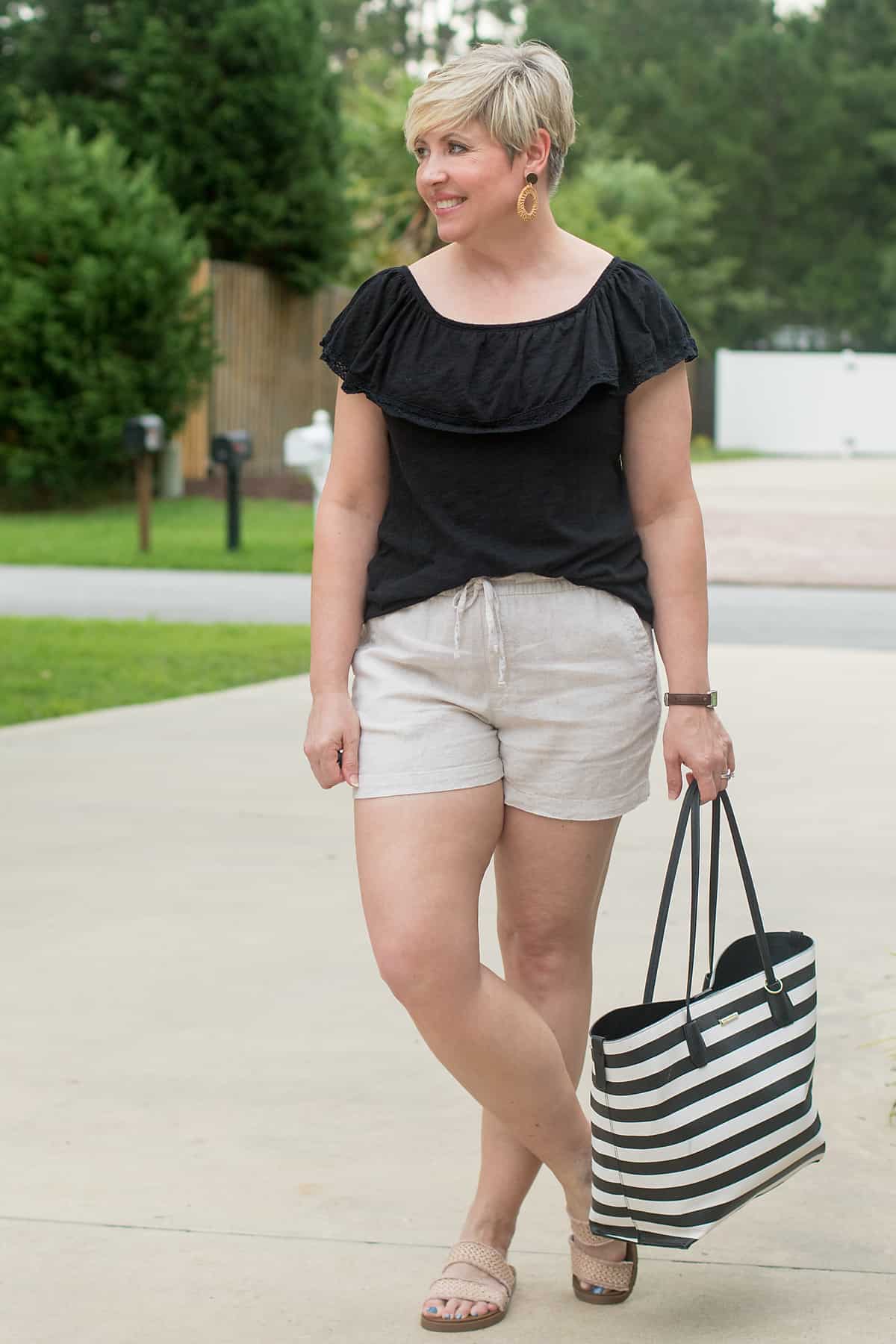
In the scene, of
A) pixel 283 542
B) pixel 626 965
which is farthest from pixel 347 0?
pixel 626 965

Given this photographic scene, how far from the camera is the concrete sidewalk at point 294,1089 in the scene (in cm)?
288

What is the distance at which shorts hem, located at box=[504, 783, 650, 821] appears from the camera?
2.74m

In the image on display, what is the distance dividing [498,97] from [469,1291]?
165 centimetres

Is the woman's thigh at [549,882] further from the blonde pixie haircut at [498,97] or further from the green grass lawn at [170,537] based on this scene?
the green grass lawn at [170,537]

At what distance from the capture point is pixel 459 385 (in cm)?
269

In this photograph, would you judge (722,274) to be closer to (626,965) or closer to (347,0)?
(347,0)

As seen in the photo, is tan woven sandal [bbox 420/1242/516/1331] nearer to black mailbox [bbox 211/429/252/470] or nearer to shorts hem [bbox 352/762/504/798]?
shorts hem [bbox 352/762/504/798]

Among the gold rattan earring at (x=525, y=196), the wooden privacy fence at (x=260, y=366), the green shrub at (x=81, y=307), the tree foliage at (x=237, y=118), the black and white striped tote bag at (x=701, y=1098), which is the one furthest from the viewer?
the wooden privacy fence at (x=260, y=366)

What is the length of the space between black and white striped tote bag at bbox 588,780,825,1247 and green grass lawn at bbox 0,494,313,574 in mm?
12783

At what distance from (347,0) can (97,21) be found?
1730 inches

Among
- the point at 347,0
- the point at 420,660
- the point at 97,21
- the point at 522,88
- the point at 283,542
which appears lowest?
the point at 283,542

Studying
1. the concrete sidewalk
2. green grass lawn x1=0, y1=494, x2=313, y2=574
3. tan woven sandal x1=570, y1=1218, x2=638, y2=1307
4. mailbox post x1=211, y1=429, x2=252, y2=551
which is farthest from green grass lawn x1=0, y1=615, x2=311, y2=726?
tan woven sandal x1=570, y1=1218, x2=638, y2=1307

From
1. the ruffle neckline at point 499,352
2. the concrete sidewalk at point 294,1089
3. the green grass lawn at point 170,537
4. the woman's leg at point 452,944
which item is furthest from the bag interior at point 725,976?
the green grass lawn at point 170,537

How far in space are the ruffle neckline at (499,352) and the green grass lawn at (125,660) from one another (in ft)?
19.3
